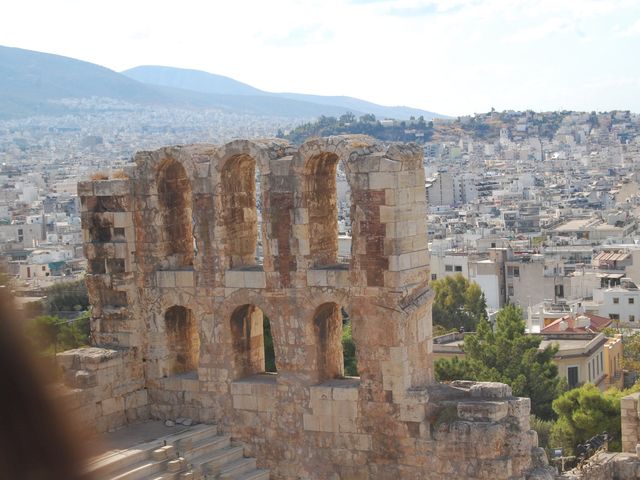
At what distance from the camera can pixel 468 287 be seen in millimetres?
63938

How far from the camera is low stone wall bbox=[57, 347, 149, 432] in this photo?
16838 millimetres

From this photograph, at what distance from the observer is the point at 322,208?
16641mm

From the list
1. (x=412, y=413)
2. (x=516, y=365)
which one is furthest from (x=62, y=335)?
(x=516, y=365)

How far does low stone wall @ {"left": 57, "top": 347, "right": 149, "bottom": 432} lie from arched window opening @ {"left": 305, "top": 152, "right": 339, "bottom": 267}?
316cm

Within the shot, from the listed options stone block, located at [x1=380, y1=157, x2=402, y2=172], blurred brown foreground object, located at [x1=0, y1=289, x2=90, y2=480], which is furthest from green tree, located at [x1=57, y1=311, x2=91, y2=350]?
stone block, located at [x1=380, y1=157, x2=402, y2=172]

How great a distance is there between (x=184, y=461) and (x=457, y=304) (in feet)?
154

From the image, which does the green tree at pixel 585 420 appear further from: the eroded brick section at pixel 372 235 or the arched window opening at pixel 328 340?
the eroded brick section at pixel 372 235

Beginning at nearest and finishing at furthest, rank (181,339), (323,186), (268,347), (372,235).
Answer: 1. (372,235)
2. (323,186)
3. (181,339)
4. (268,347)

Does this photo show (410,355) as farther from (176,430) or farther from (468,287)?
(468,287)

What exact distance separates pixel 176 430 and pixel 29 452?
3.11m

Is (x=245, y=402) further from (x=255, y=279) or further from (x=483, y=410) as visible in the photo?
(x=483, y=410)

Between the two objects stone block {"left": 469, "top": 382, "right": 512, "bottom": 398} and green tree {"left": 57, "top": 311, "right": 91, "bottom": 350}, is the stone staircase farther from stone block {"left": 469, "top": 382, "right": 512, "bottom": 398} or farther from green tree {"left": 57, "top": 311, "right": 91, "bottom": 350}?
green tree {"left": 57, "top": 311, "right": 91, "bottom": 350}

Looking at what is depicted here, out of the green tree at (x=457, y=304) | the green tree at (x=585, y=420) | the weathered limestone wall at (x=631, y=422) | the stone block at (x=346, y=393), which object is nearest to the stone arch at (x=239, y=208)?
the stone block at (x=346, y=393)

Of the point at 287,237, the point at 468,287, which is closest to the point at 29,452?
the point at 287,237
